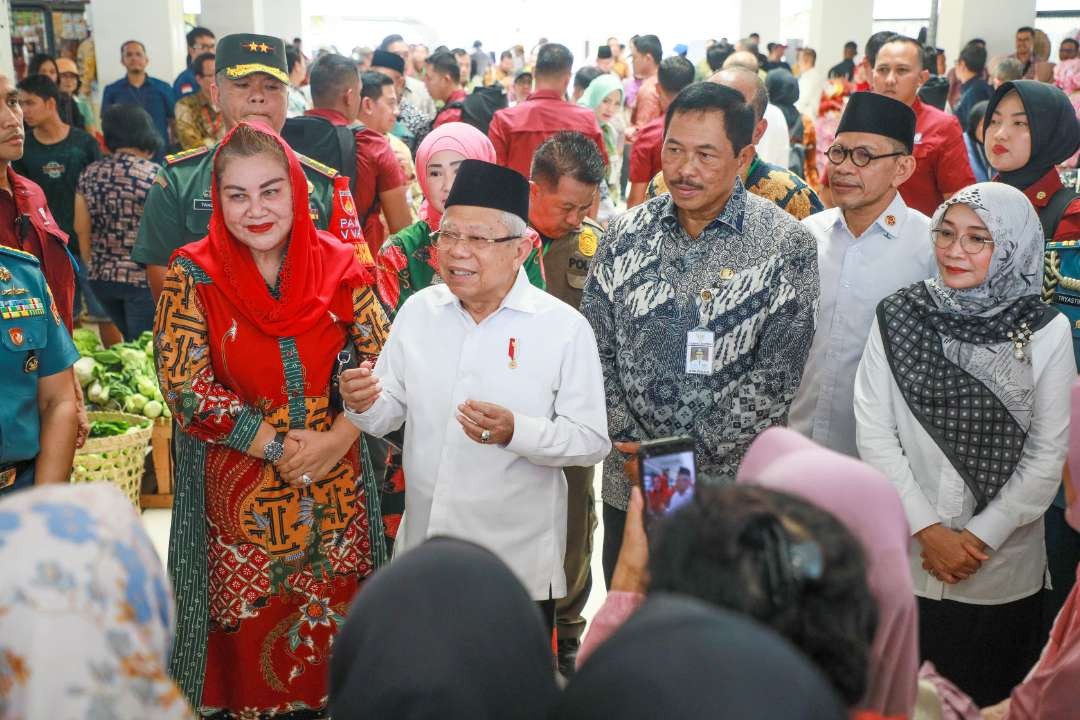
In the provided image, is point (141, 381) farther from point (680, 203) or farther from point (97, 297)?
point (680, 203)

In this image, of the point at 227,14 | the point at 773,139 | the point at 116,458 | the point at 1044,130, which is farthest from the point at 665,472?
the point at 227,14

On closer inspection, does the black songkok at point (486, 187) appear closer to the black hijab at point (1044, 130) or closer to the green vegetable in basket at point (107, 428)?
the black hijab at point (1044, 130)

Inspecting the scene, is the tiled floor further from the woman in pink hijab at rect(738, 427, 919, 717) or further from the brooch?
the woman in pink hijab at rect(738, 427, 919, 717)

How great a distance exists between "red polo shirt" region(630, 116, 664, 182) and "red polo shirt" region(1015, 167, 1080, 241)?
2.26 meters

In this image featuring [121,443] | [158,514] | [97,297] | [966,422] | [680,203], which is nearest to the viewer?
[966,422]

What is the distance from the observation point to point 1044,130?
308 centimetres

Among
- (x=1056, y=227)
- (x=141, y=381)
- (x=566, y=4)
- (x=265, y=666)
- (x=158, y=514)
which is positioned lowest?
(x=158, y=514)

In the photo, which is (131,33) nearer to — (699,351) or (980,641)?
(699,351)

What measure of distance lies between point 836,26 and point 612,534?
1288 centimetres

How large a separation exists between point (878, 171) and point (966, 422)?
80 cm

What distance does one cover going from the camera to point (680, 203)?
8.06 ft

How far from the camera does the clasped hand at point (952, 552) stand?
2.29 m

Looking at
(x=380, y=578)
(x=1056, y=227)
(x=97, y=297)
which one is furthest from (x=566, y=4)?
(x=380, y=578)

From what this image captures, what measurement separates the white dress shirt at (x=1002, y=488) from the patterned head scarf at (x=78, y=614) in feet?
5.66
